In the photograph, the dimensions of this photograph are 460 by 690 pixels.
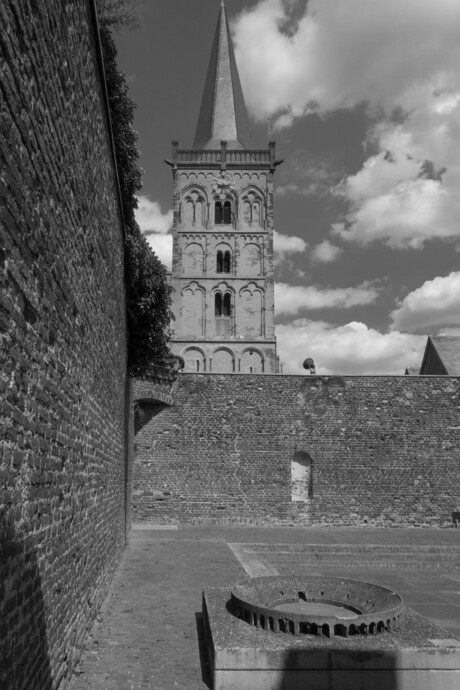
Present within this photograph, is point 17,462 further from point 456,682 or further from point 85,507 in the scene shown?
point 456,682

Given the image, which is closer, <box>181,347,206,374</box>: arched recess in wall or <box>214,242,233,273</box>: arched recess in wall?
<box>181,347,206,374</box>: arched recess in wall

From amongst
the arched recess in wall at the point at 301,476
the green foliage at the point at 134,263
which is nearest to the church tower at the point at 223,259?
the arched recess in wall at the point at 301,476

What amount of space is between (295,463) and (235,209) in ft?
86.5

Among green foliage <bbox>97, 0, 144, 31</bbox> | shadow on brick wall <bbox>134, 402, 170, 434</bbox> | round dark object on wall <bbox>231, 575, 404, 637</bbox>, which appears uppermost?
green foliage <bbox>97, 0, 144, 31</bbox>

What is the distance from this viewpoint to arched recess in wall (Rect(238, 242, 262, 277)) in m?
38.8

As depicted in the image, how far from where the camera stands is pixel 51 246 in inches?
141

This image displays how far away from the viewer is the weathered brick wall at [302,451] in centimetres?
1600

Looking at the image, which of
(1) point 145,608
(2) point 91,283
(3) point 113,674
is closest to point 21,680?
(3) point 113,674

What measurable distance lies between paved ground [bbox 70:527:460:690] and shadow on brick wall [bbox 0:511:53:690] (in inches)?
56.0

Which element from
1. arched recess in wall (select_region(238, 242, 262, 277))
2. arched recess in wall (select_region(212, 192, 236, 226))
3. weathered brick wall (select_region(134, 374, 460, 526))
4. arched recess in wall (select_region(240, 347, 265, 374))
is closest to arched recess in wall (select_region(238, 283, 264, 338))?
arched recess in wall (select_region(238, 242, 262, 277))

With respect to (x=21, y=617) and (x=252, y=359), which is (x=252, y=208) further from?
(x=21, y=617)

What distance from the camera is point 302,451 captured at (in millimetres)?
16531

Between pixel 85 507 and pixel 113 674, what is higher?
pixel 85 507

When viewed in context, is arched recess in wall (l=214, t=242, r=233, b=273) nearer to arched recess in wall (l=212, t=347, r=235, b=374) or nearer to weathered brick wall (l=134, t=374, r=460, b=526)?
arched recess in wall (l=212, t=347, r=235, b=374)
